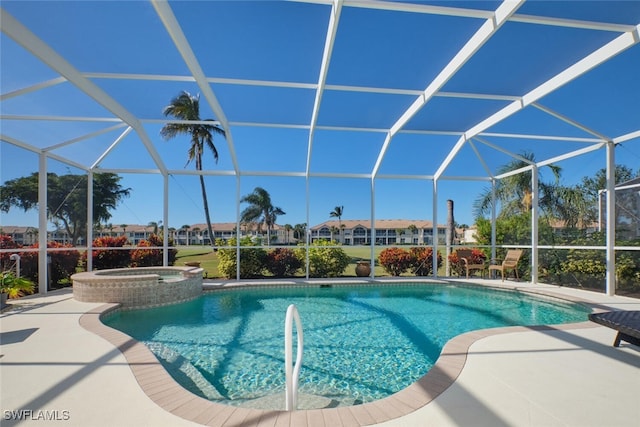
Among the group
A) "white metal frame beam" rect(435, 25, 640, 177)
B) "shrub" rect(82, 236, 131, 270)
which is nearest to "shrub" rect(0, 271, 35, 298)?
"shrub" rect(82, 236, 131, 270)

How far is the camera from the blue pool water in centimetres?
384

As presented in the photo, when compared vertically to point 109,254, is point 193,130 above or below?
above

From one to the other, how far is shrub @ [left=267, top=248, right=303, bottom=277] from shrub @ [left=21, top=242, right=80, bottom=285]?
5745 millimetres

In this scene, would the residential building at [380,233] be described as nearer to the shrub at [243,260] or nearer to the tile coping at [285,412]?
the shrub at [243,260]

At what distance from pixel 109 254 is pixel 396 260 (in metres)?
9.85

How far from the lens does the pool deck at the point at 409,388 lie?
98.8 inches

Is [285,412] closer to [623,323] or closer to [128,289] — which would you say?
[623,323]

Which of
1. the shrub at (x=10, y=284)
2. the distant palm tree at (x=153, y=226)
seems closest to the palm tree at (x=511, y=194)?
the distant palm tree at (x=153, y=226)

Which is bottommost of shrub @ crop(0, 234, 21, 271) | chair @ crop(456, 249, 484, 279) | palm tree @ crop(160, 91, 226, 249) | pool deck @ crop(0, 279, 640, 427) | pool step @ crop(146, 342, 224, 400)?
pool step @ crop(146, 342, 224, 400)

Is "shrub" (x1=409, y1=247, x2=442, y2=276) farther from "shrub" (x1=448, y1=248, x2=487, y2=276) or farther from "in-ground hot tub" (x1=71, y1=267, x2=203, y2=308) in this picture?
"in-ground hot tub" (x1=71, y1=267, x2=203, y2=308)

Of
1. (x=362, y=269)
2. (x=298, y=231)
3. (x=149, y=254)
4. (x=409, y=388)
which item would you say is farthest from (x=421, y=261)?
(x=149, y=254)

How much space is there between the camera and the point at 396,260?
12086 mm

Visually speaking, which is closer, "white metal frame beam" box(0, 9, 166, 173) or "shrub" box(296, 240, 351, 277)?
"white metal frame beam" box(0, 9, 166, 173)

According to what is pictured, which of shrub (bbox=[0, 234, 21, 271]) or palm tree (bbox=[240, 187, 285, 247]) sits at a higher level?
palm tree (bbox=[240, 187, 285, 247])
